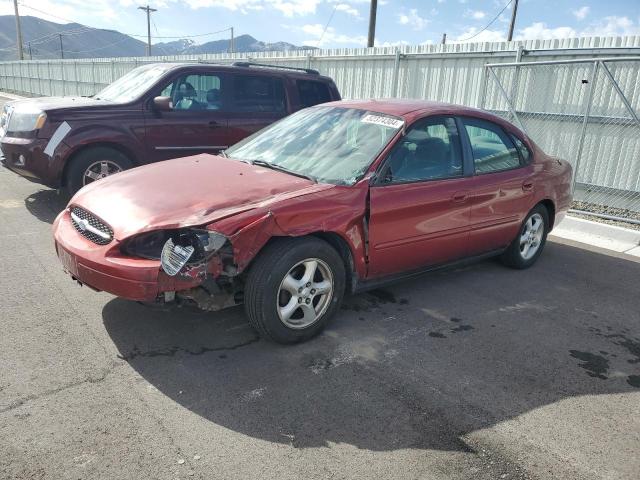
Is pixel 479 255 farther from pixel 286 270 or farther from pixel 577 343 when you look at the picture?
pixel 286 270

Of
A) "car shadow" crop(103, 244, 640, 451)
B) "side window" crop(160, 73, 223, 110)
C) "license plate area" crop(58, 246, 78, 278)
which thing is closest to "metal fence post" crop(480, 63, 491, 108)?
"side window" crop(160, 73, 223, 110)

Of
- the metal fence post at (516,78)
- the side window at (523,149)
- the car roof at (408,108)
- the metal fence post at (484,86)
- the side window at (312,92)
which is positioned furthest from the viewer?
the metal fence post at (484,86)

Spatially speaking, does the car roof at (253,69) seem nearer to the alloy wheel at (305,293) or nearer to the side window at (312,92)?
the side window at (312,92)

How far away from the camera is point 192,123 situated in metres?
6.96

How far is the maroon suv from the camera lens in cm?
620

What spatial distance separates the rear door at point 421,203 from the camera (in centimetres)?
391

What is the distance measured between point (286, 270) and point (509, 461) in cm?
163

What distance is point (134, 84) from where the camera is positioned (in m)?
7.14

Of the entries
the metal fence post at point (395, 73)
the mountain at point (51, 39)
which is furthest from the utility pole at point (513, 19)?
the mountain at point (51, 39)

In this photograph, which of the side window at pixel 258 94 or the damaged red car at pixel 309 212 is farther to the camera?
the side window at pixel 258 94

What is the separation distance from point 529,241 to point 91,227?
4.24 meters

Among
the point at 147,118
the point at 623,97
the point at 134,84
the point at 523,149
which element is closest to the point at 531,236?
the point at 523,149

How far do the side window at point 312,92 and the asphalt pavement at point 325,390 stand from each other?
417 cm

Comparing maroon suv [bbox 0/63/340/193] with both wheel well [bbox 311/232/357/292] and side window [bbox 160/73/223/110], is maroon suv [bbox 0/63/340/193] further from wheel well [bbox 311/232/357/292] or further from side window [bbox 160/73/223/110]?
wheel well [bbox 311/232/357/292]
